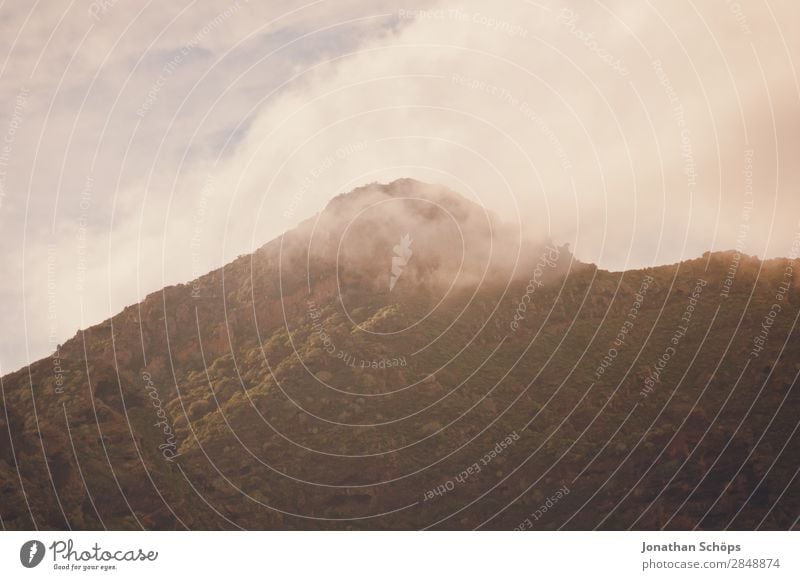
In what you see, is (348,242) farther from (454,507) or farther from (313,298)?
(454,507)

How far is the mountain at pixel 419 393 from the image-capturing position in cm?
4244

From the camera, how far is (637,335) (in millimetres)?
55375

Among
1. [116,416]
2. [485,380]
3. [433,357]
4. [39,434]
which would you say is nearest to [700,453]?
[485,380]

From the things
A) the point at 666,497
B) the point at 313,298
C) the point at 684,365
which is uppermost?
the point at 313,298

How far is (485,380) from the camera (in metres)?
54.2

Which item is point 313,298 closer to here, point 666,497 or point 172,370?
point 172,370

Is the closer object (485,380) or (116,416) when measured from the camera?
(116,416)

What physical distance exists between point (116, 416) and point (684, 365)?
130 feet

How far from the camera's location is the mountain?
42.4 m

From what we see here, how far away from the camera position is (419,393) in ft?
173
